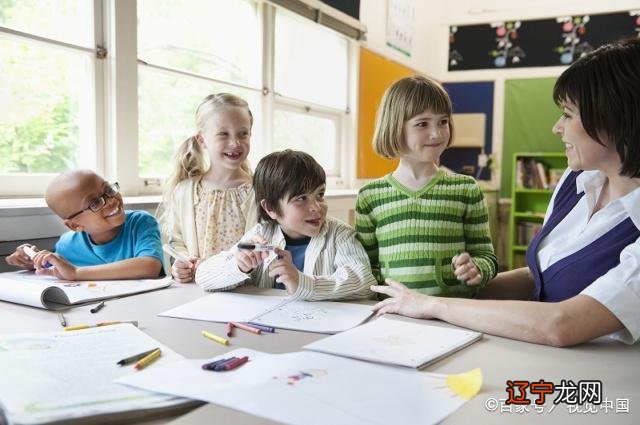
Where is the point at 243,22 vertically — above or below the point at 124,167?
above

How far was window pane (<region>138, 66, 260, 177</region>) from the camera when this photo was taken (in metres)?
2.90

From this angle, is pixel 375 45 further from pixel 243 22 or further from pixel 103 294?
pixel 103 294

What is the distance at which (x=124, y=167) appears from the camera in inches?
105

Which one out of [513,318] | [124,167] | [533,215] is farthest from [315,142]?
[513,318]

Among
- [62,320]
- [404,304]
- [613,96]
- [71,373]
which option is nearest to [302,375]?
[71,373]

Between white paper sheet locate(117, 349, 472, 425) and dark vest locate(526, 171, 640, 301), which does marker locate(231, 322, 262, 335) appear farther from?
dark vest locate(526, 171, 640, 301)

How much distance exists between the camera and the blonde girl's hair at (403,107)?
5.54ft

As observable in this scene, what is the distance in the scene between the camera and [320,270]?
159 cm

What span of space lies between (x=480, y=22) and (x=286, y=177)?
18.3 ft

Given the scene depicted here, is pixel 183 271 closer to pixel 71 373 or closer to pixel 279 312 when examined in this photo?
pixel 279 312

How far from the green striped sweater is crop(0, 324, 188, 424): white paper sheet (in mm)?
837

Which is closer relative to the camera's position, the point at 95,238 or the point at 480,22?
the point at 95,238

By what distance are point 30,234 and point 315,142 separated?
9.35 ft

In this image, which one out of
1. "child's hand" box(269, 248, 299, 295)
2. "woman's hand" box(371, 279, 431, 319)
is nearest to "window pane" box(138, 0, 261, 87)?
"child's hand" box(269, 248, 299, 295)
